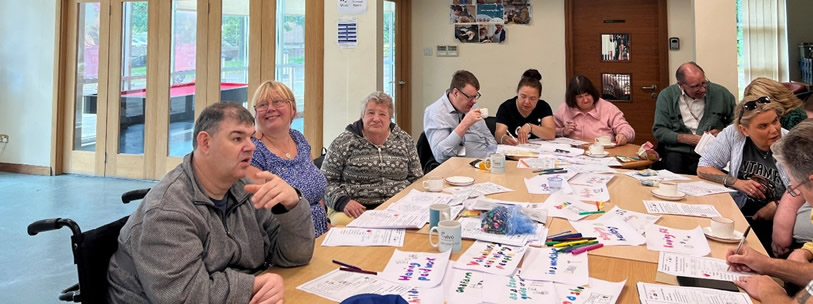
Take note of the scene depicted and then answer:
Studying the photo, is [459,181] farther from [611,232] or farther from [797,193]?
[797,193]

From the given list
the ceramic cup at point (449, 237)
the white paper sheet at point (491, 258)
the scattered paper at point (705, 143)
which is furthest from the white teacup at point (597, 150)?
the ceramic cup at point (449, 237)

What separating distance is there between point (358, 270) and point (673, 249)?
946 mm

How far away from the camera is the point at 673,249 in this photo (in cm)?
155

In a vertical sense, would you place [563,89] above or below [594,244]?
above

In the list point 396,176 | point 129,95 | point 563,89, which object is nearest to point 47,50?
point 129,95

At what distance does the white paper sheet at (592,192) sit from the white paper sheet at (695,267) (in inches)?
26.4

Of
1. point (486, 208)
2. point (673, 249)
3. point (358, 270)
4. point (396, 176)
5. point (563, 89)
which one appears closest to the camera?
point (358, 270)

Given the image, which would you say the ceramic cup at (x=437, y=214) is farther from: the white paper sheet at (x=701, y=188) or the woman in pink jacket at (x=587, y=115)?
the woman in pink jacket at (x=587, y=115)

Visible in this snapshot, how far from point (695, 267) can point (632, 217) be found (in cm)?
50

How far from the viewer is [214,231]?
52.0 inches

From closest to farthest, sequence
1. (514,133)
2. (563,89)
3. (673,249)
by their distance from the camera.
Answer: (673,249), (514,133), (563,89)

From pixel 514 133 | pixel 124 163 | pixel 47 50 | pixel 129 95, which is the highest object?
pixel 47 50

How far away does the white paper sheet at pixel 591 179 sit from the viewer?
8.13 feet

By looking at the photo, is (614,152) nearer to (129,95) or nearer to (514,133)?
(514,133)
